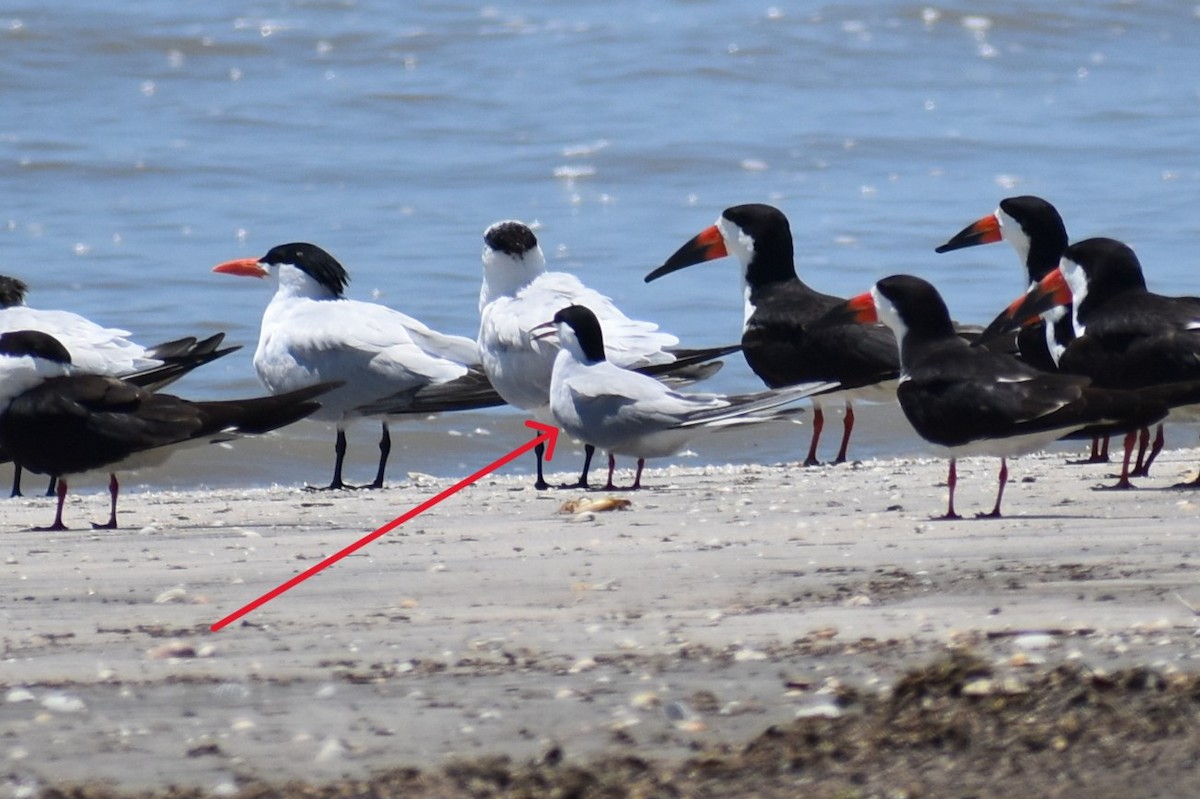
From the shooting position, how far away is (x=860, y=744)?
3.51 m

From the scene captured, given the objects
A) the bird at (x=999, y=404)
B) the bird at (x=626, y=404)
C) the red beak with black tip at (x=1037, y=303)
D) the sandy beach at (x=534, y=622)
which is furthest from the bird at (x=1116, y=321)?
the bird at (x=626, y=404)

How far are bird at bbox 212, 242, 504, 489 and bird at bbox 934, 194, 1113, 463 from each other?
224cm

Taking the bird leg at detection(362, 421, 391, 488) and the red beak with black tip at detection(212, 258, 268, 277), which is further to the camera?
the red beak with black tip at detection(212, 258, 268, 277)

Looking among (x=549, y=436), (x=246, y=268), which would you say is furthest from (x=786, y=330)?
(x=246, y=268)

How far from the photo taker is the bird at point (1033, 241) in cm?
846

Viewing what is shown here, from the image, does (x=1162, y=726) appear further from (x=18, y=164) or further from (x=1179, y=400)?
(x=18, y=164)

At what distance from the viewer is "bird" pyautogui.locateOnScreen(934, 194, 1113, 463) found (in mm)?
8461

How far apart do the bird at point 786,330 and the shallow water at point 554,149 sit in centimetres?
142

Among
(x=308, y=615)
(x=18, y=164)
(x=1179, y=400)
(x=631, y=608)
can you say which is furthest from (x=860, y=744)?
(x=18, y=164)

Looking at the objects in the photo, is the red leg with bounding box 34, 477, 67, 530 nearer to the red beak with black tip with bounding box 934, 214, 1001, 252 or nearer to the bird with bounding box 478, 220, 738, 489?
the bird with bounding box 478, 220, 738, 489

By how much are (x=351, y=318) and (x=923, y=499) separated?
2821mm

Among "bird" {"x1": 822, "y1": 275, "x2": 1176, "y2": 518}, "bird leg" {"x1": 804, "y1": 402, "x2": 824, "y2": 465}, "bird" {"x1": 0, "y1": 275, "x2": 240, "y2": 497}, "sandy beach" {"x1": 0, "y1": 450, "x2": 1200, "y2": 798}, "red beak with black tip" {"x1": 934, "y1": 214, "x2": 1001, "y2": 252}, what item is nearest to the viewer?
"sandy beach" {"x1": 0, "y1": 450, "x2": 1200, "y2": 798}

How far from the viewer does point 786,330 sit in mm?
9039

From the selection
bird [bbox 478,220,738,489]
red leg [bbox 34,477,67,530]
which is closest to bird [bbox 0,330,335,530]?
red leg [bbox 34,477,67,530]
